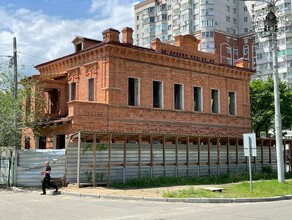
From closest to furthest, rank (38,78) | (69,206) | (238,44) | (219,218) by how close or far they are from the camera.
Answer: (219,218)
(69,206)
(38,78)
(238,44)

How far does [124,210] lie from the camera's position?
A: 43.7ft

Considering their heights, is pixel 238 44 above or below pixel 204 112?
above

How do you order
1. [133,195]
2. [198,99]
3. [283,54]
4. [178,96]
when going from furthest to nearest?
[283,54]
[198,99]
[178,96]
[133,195]

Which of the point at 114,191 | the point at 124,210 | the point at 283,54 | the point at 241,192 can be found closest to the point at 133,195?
the point at 114,191

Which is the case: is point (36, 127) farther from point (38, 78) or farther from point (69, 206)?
point (69, 206)

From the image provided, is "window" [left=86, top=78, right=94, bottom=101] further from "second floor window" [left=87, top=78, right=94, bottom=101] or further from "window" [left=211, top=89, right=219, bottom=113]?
"window" [left=211, top=89, right=219, bottom=113]

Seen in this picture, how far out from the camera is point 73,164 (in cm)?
2136

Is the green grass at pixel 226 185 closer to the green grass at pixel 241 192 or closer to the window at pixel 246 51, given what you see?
the green grass at pixel 241 192

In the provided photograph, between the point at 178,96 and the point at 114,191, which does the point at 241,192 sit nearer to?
the point at 114,191

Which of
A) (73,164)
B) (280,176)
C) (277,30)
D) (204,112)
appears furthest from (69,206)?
(204,112)

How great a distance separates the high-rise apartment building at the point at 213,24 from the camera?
285 feet

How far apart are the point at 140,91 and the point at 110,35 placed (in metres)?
4.31

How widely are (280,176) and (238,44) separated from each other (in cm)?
7394

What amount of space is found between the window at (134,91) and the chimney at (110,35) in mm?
2908
